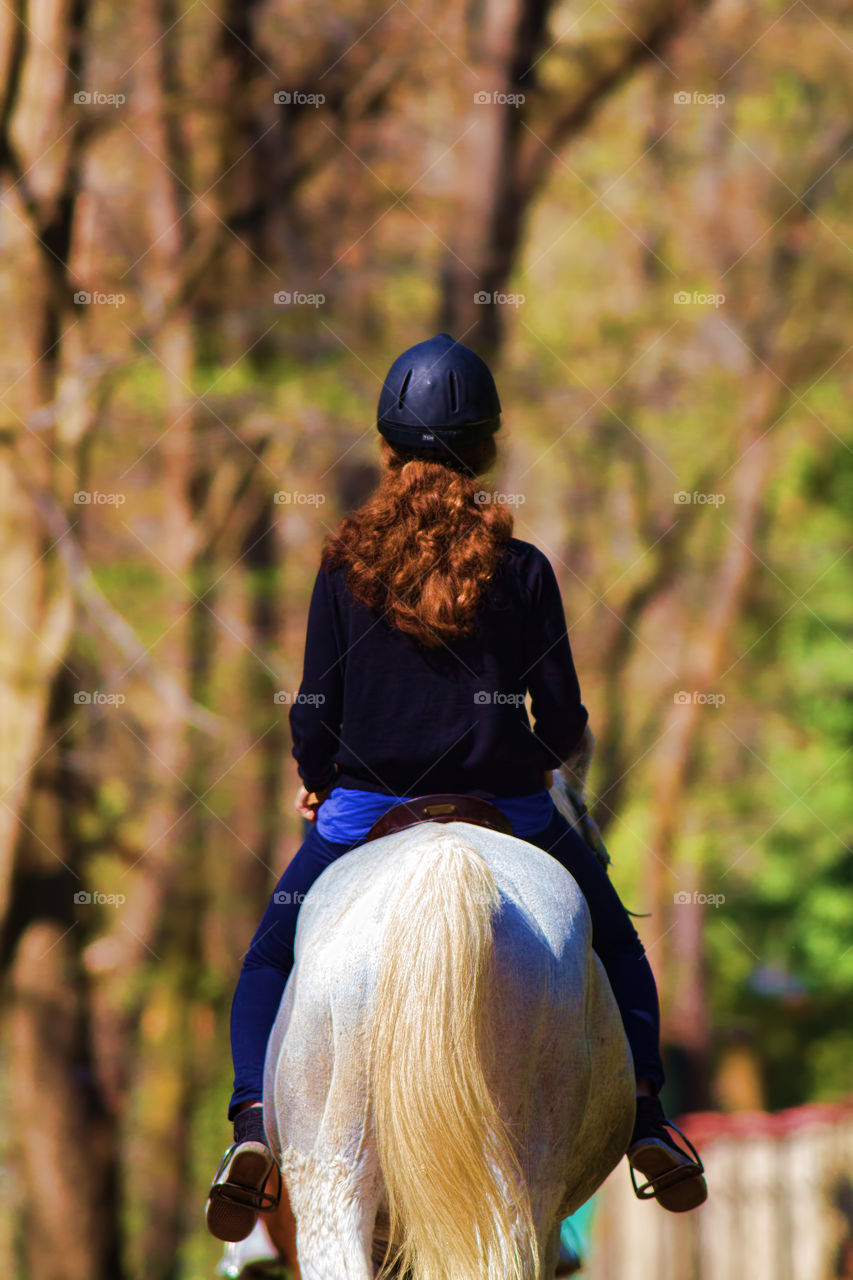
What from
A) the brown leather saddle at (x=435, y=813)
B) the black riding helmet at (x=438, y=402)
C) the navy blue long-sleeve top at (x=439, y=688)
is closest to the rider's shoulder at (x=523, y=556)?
the navy blue long-sleeve top at (x=439, y=688)

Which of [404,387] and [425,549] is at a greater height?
[404,387]

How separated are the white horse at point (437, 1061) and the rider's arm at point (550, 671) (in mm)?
517

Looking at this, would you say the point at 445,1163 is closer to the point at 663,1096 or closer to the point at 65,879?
the point at 65,879

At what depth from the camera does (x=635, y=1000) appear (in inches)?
138

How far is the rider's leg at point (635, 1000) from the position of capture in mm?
3492

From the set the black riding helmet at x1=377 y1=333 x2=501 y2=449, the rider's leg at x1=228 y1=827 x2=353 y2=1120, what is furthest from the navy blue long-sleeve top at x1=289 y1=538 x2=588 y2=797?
the black riding helmet at x1=377 y1=333 x2=501 y2=449

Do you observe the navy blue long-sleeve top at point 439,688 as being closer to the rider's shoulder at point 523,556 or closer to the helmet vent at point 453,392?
the rider's shoulder at point 523,556

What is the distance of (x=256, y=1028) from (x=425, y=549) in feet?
3.98

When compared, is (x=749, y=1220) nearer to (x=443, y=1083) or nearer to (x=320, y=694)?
(x=320, y=694)

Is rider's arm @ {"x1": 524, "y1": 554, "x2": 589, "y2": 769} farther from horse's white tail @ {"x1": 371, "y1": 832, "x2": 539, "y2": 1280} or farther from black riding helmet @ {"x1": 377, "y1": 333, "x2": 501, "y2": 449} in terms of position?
horse's white tail @ {"x1": 371, "y1": 832, "x2": 539, "y2": 1280}

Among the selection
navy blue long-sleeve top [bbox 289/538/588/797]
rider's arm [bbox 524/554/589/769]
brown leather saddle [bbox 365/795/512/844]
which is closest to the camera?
brown leather saddle [bbox 365/795/512/844]

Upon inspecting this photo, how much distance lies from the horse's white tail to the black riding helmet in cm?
109

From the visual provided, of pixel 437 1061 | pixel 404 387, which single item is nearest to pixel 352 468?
pixel 404 387

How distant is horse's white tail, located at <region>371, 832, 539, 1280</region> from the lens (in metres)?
2.67
